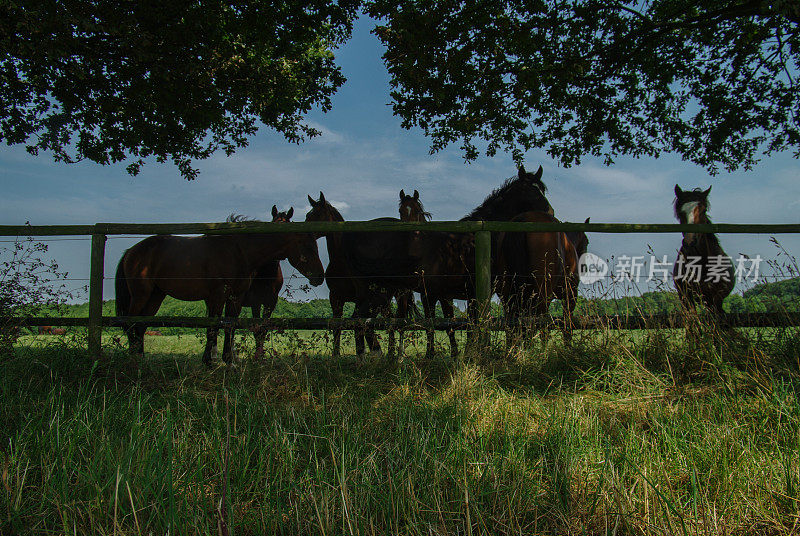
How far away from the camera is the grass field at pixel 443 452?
176 centimetres

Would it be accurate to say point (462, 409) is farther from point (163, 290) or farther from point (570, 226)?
point (163, 290)

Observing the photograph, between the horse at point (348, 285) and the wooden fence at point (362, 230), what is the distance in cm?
119

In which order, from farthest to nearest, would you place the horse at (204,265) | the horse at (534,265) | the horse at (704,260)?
the horse at (204,265) < the horse at (704,260) < the horse at (534,265)

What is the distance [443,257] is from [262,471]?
472cm

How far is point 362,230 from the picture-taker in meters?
4.94

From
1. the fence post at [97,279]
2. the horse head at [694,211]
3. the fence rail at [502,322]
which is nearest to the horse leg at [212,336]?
the fence rail at [502,322]

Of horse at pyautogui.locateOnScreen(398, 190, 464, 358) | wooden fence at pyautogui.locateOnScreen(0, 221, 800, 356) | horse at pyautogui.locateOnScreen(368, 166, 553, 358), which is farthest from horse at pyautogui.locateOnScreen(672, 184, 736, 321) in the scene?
horse at pyautogui.locateOnScreen(398, 190, 464, 358)

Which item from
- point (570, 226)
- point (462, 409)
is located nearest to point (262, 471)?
point (462, 409)

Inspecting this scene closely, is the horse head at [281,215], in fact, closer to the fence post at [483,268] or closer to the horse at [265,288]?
the horse at [265,288]

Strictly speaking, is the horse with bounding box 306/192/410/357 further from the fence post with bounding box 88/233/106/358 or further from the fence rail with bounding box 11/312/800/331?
the fence post with bounding box 88/233/106/358

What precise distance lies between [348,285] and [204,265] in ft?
7.69

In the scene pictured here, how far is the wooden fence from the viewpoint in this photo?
4.82 metres

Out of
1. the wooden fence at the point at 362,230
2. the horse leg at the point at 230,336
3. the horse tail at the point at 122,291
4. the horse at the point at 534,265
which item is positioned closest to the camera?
the wooden fence at the point at 362,230

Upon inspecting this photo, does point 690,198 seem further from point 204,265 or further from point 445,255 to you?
point 204,265
